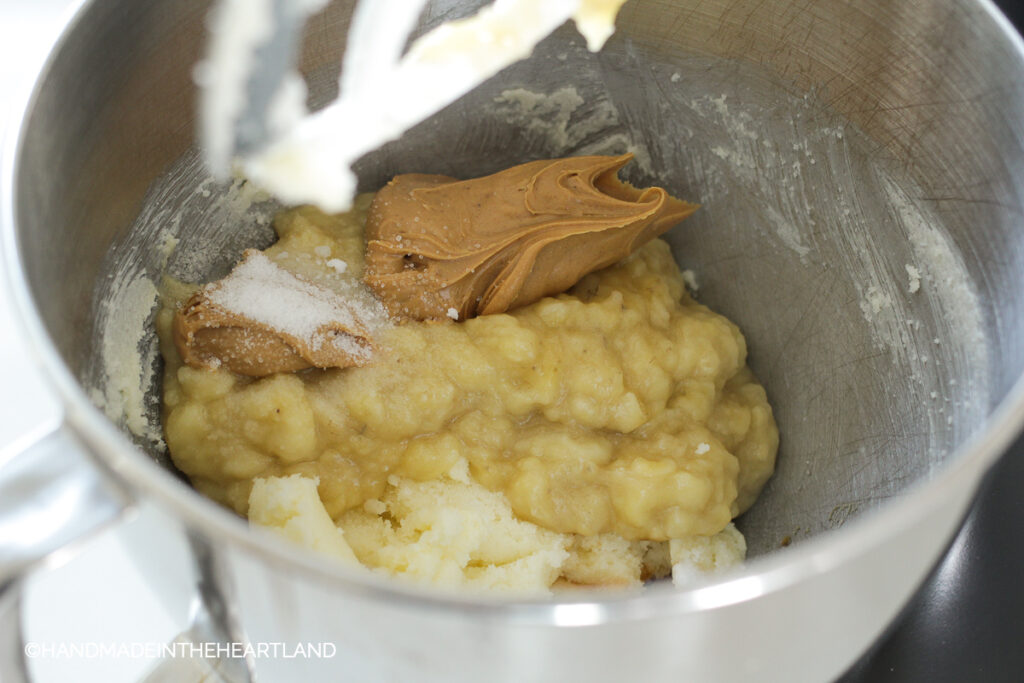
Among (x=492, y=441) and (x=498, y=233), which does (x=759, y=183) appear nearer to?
(x=498, y=233)

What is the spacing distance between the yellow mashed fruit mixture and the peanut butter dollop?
0.02m

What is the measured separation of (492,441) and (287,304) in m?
0.27

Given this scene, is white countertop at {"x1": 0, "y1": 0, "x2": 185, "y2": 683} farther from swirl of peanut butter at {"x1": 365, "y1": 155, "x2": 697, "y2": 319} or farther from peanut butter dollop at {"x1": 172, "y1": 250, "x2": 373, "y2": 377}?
swirl of peanut butter at {"x1": 365, "y1": 155, "x2": 697, "y2": 319}

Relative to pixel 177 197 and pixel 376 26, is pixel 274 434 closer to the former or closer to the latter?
pixel 177 197

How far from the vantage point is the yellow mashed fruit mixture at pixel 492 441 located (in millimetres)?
959

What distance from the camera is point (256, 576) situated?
58cm

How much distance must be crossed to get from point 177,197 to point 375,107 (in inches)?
10.2

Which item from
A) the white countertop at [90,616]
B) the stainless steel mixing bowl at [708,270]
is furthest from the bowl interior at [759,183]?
the white countertop at [90,616]

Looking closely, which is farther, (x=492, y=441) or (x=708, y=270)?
(x=708, y=270)

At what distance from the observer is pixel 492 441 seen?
1.03 metres

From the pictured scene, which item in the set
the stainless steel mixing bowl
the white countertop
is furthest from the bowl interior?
the white countertop

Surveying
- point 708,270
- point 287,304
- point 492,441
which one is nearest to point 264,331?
point 287,304

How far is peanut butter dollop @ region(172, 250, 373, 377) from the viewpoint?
0.98 metres

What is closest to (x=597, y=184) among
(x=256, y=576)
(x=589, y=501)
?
(x=589, y=501)
